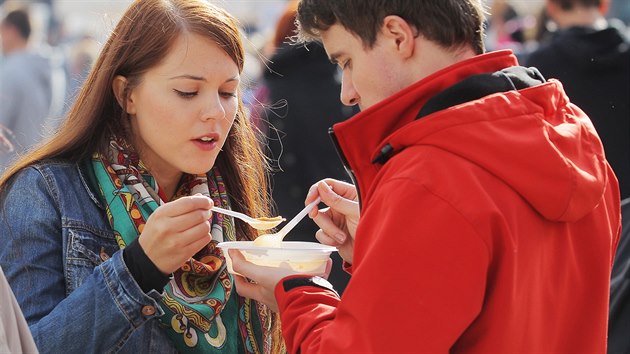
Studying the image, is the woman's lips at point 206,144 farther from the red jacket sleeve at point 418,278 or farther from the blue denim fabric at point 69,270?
the red jacket sleeve at point 418,278

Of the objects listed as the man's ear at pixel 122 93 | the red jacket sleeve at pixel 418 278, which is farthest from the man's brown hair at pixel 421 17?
the man's ear at pixel 122 93

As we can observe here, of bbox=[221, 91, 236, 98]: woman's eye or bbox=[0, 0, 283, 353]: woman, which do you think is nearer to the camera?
bbox=[0, 0, 283, 353]: woman

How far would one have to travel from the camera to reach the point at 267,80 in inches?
195

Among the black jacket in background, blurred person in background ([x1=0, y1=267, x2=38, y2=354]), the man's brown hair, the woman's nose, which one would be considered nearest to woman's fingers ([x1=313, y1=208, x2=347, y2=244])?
the woman's nose

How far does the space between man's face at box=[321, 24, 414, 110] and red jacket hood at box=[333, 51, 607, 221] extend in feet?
0.34

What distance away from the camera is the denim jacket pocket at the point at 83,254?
93.0 inches

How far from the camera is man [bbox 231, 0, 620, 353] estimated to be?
179 centimetres

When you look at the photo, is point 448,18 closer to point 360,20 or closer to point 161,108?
point 360,20

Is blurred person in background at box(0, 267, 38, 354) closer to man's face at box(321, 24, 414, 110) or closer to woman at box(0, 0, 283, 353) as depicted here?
woman at box(0, 0, 283, 353)

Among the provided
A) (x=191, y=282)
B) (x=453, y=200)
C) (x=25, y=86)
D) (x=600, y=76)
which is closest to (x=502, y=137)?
(x=453, y=200)

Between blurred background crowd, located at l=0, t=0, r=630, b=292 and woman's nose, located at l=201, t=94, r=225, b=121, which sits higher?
woman's nose, located at l=201, t=94, r=225, b=121

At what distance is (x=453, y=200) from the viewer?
179cm

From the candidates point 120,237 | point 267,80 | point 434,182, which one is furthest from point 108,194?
point 267,80

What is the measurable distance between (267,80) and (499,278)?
3.25m
